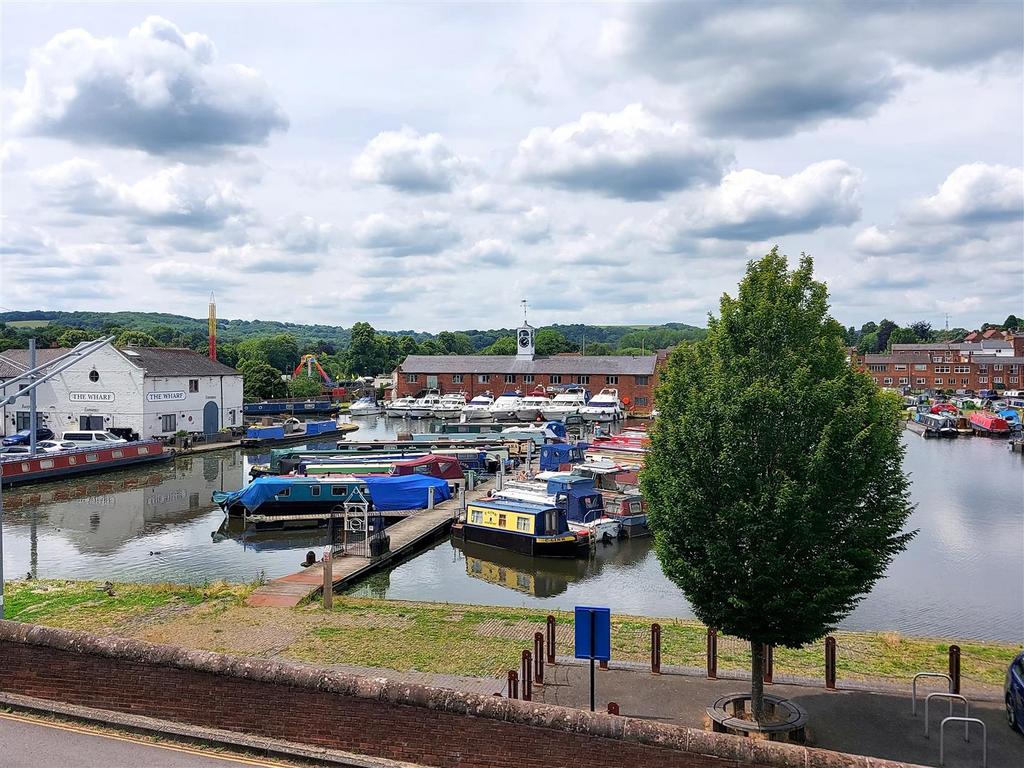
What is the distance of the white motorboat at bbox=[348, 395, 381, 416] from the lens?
104812 mm

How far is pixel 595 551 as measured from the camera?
109ft

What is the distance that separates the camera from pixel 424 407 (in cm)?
10294

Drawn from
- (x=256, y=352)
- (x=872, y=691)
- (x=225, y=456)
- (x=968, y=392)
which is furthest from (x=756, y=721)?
(x=256, y=352)

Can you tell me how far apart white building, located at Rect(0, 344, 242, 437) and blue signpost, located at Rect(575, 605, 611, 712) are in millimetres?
57873

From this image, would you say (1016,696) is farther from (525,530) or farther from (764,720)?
(525,530)

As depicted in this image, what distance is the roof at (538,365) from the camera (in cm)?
10112

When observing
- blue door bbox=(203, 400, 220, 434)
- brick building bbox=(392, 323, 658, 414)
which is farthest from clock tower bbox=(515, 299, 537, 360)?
blue door bbox=(203, 400, 220, 434)

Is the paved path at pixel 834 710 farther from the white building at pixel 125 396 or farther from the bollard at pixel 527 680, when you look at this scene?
the white building at pixel 125 396

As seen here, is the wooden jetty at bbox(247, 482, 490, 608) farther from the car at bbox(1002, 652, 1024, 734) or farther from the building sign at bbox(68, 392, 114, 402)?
the building sign at bbox(68, 392, 114, 402)

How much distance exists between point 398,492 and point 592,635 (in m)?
26.6

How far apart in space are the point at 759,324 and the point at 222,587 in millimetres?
18119

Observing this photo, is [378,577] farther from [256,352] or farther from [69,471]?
[256,352]

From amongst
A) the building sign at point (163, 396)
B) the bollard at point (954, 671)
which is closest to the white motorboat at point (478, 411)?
the building sign at point (163, 396)

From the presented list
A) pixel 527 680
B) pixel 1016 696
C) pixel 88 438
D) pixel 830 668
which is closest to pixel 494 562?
pixel 527 680
